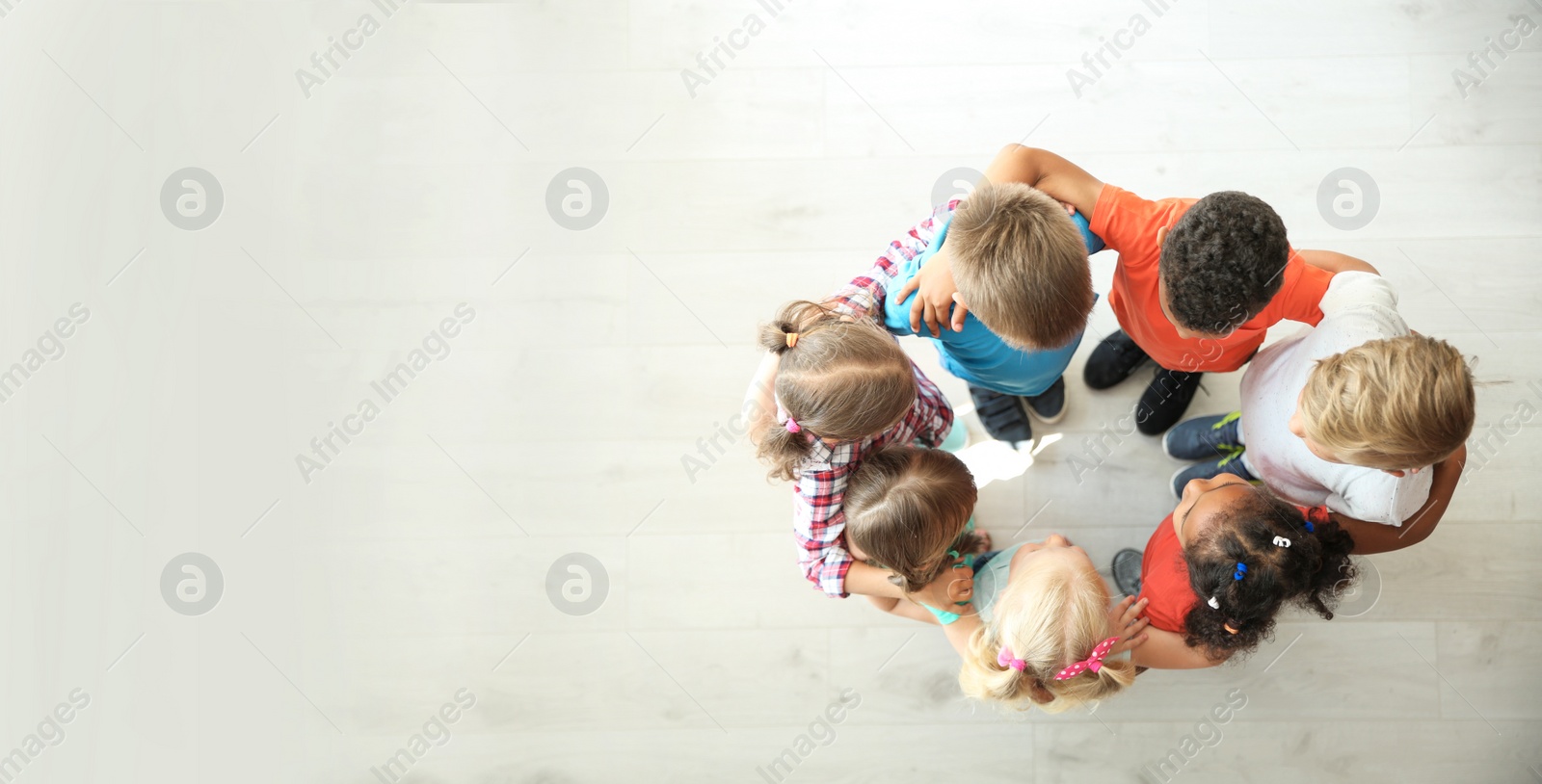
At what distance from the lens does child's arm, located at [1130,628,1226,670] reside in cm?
164

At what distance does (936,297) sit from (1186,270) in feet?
1.39

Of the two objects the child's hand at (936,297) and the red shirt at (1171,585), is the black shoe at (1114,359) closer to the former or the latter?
the red shirt at (1171,585)

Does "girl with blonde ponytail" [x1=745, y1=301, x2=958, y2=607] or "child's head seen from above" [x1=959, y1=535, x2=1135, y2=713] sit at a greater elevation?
"girl with blonde ponytail" [x1=745, y1=301, x2=958, y2=607]

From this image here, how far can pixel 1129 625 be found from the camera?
5.39 ft

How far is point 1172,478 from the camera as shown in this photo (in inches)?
86.1

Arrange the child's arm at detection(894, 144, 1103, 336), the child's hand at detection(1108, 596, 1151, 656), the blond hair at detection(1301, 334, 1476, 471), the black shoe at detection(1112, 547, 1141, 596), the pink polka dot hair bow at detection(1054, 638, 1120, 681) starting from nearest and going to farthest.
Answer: the blond hair at detection(1301, 334, 1476, 471)
the pink polka dot hair bow at detection(1054, 638, 1120, 681)
the child's arm at detection(894, 144, 1103, 336)
the child's hand at detection(1108, 596, 1151, 656)
the black shoe at detection(1112, 547, 1141, 596)

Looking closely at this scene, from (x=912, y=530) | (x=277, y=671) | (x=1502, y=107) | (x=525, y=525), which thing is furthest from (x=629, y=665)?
(x=1502, y=107)

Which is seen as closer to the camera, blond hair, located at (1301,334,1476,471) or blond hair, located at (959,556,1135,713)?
blond hair, located at (1301,334,1476,471)

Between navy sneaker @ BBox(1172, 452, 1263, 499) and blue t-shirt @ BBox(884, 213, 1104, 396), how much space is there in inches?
23.4

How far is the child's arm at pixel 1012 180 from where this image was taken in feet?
5.02

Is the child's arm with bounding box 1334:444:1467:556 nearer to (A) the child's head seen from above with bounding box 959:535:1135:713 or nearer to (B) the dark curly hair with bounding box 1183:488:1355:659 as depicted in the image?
(B) the dark curly hair with bounding box 1183:488:1355:659

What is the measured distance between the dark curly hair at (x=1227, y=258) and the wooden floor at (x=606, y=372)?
0.83 metres

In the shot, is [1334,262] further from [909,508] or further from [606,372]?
[606,372]

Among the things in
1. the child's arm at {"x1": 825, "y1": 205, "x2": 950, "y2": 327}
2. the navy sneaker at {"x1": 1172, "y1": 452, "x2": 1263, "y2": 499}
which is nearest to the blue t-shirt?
the child's arm at {"x1": 825, "y1": 205, "x2": 950, "y2": 327}
